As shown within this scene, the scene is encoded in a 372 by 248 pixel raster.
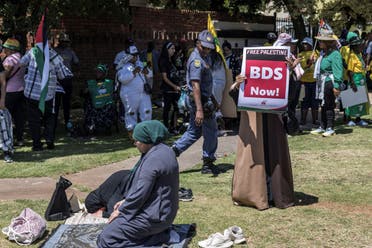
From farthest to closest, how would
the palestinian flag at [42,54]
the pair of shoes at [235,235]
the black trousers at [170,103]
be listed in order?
the black trousers at [170,103] → the palestinian flag at [42,54] → the pair of shoes at [235,235]

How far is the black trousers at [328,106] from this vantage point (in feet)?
35.8

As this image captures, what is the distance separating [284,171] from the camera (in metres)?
6.64

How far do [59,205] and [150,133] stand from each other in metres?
1.95

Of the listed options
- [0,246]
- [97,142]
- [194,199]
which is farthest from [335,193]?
[97,142]

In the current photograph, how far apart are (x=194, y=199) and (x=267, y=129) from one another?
49.0 inches

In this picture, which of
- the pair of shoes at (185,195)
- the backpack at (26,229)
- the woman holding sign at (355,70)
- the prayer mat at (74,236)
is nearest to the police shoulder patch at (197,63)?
the pair of shoes at (185,195)

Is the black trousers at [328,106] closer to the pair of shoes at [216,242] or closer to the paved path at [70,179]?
the paved path at [70,179]

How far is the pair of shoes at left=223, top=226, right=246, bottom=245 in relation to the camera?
5.60m

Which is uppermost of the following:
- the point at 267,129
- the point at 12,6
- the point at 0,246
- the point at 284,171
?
the point at 12,6

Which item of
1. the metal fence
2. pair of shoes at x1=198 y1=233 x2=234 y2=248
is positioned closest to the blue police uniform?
pair of shoes at x1=198 y1=233 x2=234 y2=248

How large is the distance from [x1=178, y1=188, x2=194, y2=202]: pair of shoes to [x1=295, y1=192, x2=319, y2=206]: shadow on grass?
1.23m

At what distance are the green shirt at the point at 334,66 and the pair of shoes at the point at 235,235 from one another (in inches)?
225

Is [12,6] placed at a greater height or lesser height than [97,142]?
greater

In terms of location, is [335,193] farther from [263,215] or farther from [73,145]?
[73,145]
